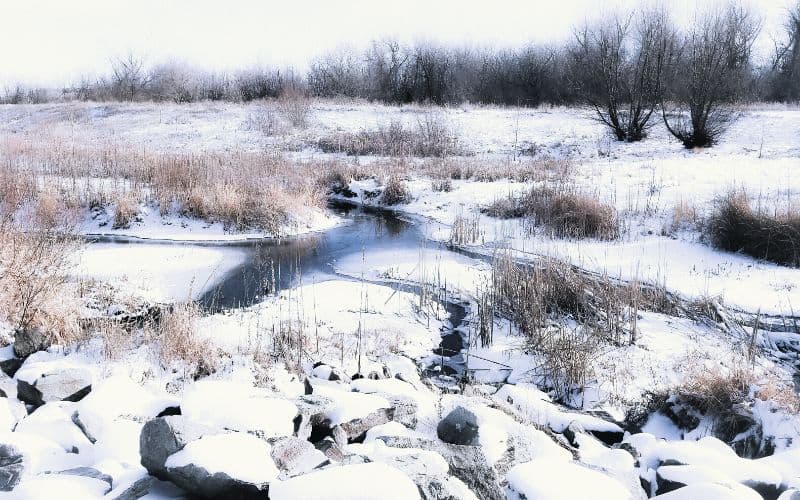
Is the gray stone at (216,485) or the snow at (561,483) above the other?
the gray stone at (216,485)

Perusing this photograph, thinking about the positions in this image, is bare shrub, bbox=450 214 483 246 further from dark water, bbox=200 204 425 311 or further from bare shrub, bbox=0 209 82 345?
bare shrub, bbox=0 209 82 345

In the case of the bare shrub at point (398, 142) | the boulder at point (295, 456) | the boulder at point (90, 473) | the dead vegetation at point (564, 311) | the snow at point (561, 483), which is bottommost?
the dead vegetation at point (564, 311)

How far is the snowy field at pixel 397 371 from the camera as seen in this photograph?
311 centimetres

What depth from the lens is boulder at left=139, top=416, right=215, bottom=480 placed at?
3.02 m

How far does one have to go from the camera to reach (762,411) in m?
4.64

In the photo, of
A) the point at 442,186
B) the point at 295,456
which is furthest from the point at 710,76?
the point at 295,456

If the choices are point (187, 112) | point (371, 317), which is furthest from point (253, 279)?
point (187, 112)

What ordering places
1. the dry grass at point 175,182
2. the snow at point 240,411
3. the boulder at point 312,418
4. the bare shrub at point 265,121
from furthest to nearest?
the bare shrub at point 265,121 < the dry grass at point 175,182 < the boulder at point 312,418 < the snow at point 240,411

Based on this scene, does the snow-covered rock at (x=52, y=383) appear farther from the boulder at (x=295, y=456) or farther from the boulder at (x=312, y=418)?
the boulder at (x=295, y=456)

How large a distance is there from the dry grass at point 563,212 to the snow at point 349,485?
26.2 feet

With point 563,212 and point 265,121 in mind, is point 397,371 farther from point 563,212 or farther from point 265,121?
point 265,121

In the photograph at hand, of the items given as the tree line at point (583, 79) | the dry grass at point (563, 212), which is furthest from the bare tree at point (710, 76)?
the dry grass at point (563, 212)

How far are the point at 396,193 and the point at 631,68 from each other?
12.8m

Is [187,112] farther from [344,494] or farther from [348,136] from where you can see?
[344,494]
